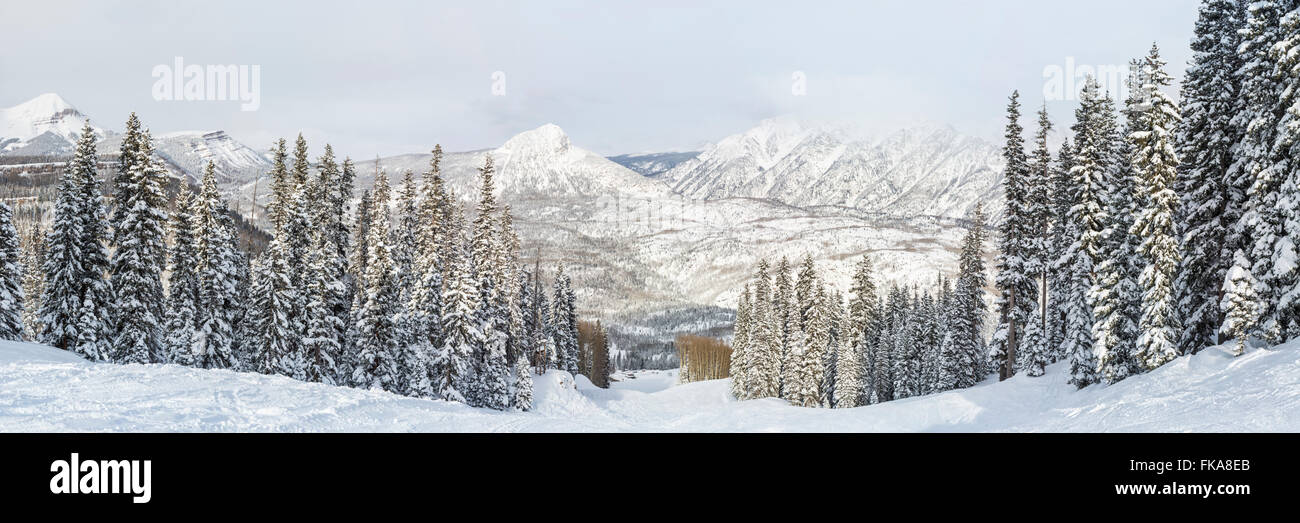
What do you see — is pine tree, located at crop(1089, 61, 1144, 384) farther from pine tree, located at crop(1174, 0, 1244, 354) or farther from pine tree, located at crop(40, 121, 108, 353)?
pine tree, located at crop(40, 121, 108, 353)

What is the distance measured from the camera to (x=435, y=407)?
22.3 metres

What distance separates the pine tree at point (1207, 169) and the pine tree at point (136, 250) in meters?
45.9

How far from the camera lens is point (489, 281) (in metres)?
48.2

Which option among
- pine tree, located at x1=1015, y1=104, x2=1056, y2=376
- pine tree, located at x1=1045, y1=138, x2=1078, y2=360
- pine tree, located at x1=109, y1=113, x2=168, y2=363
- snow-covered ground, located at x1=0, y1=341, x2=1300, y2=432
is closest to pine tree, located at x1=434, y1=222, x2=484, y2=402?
pine tree, located at x1=109, y1=113, x2=168, y2=363

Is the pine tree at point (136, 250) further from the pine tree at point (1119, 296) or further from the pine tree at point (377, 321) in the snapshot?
the pine tree at point (1119, 296)

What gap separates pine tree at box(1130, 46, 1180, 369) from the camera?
1024 inches

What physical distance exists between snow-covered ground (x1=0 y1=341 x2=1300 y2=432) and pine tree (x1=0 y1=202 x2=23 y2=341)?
13.4 metres

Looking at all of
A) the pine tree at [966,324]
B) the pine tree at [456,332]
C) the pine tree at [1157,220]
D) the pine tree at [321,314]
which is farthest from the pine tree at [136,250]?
the pine tree at [966,324]

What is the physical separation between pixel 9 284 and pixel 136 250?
36.3ft

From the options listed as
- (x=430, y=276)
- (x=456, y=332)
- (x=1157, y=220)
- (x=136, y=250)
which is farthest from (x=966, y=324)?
(x=136, y=250)

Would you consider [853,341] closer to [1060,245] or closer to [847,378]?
[847,378]

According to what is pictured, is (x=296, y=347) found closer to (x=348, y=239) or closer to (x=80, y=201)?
(x=348, y=239)

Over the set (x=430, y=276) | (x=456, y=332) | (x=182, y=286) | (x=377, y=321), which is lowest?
(x=456, y=332)
